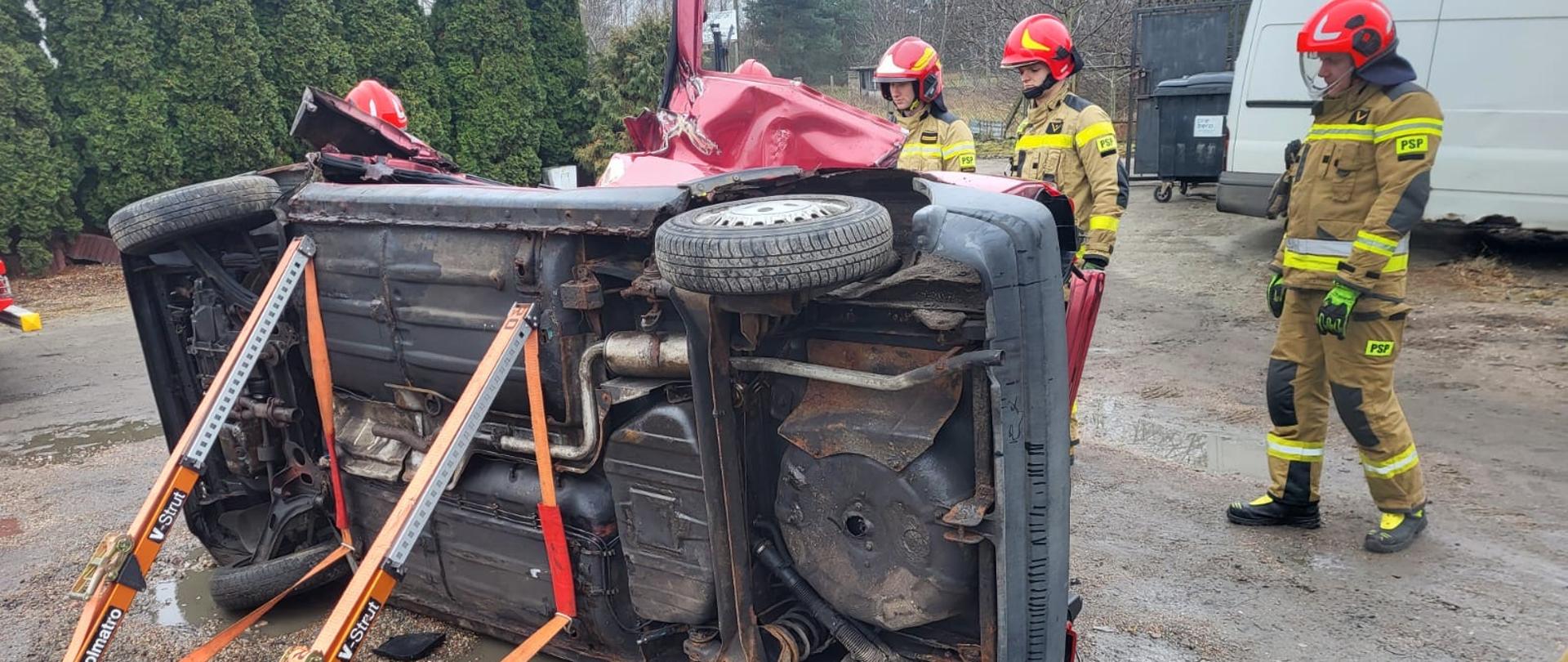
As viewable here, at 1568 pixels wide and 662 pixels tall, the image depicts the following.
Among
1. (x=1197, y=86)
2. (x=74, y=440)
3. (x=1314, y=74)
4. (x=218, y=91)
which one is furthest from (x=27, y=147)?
(x=1197, y=86)

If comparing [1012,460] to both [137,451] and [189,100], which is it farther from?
[189,100]

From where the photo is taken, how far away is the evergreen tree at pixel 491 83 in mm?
13023

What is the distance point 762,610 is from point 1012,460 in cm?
83

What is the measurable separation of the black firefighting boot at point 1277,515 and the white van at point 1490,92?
482 cm

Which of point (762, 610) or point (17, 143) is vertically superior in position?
point (17, 143)

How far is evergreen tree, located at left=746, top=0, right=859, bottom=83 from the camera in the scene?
29703 millimetres

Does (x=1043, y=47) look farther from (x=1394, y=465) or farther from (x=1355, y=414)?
(x=1394, y=465)

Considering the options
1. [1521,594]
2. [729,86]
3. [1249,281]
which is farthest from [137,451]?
[1249,281]

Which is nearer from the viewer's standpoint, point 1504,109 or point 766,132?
point 766,132

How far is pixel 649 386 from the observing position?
8.39 ft

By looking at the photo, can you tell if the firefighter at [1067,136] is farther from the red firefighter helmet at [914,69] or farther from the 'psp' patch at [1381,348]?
the 'psp' patch at [1381,348]

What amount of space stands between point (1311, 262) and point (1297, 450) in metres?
0.75

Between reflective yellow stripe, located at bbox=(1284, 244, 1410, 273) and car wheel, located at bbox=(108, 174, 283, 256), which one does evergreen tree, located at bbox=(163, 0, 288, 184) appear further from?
reflective yellow stripe, located at bbox=(1284, 244, 1410, 273)

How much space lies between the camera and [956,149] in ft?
16.3
